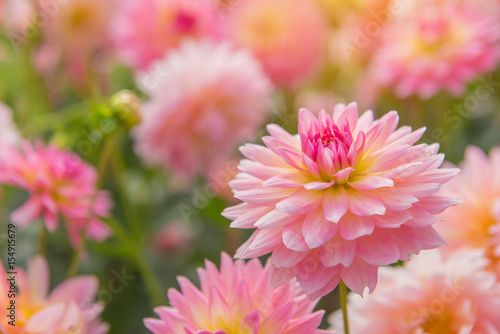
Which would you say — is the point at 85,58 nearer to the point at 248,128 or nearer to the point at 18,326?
the point at 248,128

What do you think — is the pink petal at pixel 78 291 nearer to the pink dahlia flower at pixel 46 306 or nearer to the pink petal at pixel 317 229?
the pink dahlia flower at pixel 46 306

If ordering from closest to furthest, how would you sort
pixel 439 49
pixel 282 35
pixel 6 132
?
pixel 6 132
pixel 439 49
pixel 282 35

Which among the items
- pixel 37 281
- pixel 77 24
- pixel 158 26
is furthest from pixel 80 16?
pixel 37 281

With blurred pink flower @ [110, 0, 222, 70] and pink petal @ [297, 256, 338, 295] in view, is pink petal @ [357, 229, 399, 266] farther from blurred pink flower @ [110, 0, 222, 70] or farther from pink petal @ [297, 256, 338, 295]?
blurred pink flower @ [110, 0, 222, 70]

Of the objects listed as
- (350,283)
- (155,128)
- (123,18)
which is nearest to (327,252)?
(350,283)

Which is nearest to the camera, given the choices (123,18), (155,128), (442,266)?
(442,266)

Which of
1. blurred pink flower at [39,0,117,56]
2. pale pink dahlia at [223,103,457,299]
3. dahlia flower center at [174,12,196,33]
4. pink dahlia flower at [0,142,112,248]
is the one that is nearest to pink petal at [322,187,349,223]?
pale pink dahlia at [223,103,457,299]

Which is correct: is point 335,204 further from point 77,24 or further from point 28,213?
point 77,24

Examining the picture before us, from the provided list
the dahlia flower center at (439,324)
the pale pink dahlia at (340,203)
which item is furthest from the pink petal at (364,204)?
the dahlia flower center at (439,324)
